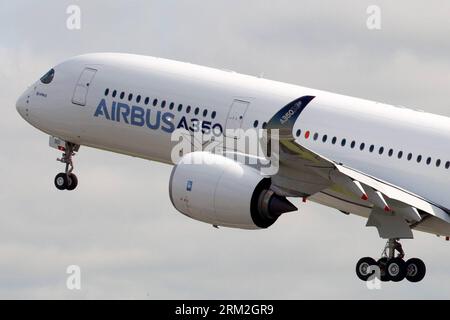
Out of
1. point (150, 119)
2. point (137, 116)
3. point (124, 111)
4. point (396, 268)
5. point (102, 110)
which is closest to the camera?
point (396, 268)

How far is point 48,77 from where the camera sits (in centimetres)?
4941

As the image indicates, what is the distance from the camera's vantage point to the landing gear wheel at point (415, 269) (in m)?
42.5

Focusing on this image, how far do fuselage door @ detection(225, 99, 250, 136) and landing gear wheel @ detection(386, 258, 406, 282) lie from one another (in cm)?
594

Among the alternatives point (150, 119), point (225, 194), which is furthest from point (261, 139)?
point (150, 119)

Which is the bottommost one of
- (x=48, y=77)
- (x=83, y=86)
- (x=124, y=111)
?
(x=124, y=111)

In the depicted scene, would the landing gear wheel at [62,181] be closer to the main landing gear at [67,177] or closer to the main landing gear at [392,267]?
the main landing gear at [67,177]

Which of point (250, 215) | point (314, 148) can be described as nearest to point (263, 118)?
point (314, 148)

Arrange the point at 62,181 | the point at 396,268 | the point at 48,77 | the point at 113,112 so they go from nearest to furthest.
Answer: the point at 396,268, the point at 113,112, the point at 48,77, the point at 62,181

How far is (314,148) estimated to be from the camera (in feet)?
142

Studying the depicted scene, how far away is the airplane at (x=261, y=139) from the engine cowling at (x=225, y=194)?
0.03 meters

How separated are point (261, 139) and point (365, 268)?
5369 mm

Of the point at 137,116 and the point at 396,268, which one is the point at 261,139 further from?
the point at 137,116

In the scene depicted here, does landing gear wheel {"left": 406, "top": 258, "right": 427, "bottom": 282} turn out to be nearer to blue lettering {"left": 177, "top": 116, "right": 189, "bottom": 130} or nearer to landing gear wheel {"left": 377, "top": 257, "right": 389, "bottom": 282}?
landing gear wheel {"left": 377, "top": 257, "right": 389, "bottom": 282}

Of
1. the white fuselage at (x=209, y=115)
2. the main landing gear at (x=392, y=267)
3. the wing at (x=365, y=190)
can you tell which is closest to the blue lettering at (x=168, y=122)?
the white fuselage at (x=209, y=115)
